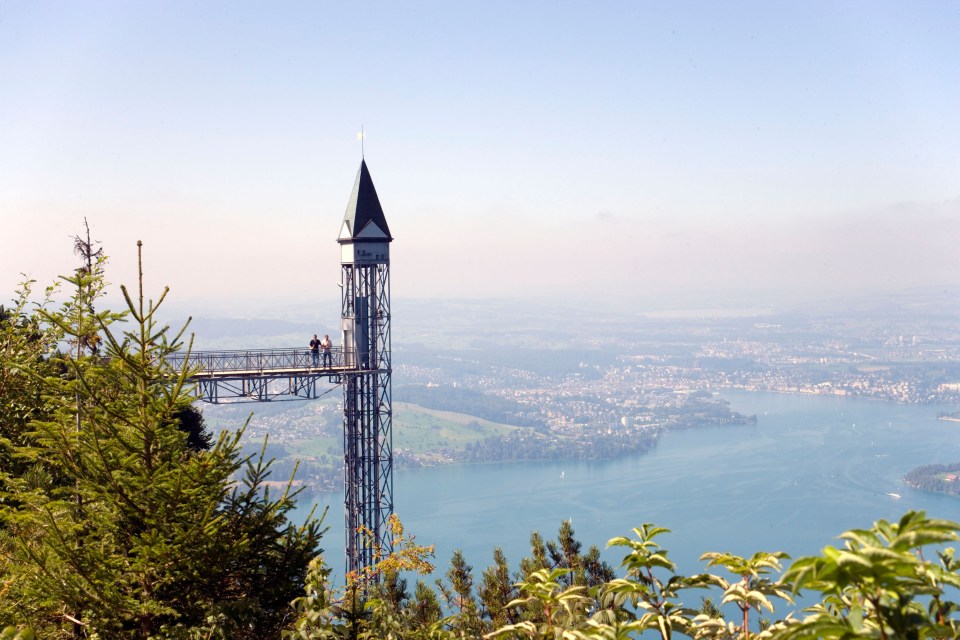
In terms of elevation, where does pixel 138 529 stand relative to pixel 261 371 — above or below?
above

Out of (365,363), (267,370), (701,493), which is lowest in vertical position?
(701,493)

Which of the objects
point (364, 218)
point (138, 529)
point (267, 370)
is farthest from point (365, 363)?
point (138, 529)

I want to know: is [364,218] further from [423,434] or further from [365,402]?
[423,434]

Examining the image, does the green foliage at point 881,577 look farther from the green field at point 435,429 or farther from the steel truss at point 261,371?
the green field at point 435,429

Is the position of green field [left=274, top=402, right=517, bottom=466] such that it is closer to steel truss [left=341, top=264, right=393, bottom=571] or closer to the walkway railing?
the walkway railing

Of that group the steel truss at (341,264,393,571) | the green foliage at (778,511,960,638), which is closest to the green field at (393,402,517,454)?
the steel truss at (341,264,393,571)

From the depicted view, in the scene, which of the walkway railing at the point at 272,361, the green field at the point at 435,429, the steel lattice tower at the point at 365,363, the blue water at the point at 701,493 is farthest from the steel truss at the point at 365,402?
the green field at the point at 435,429
